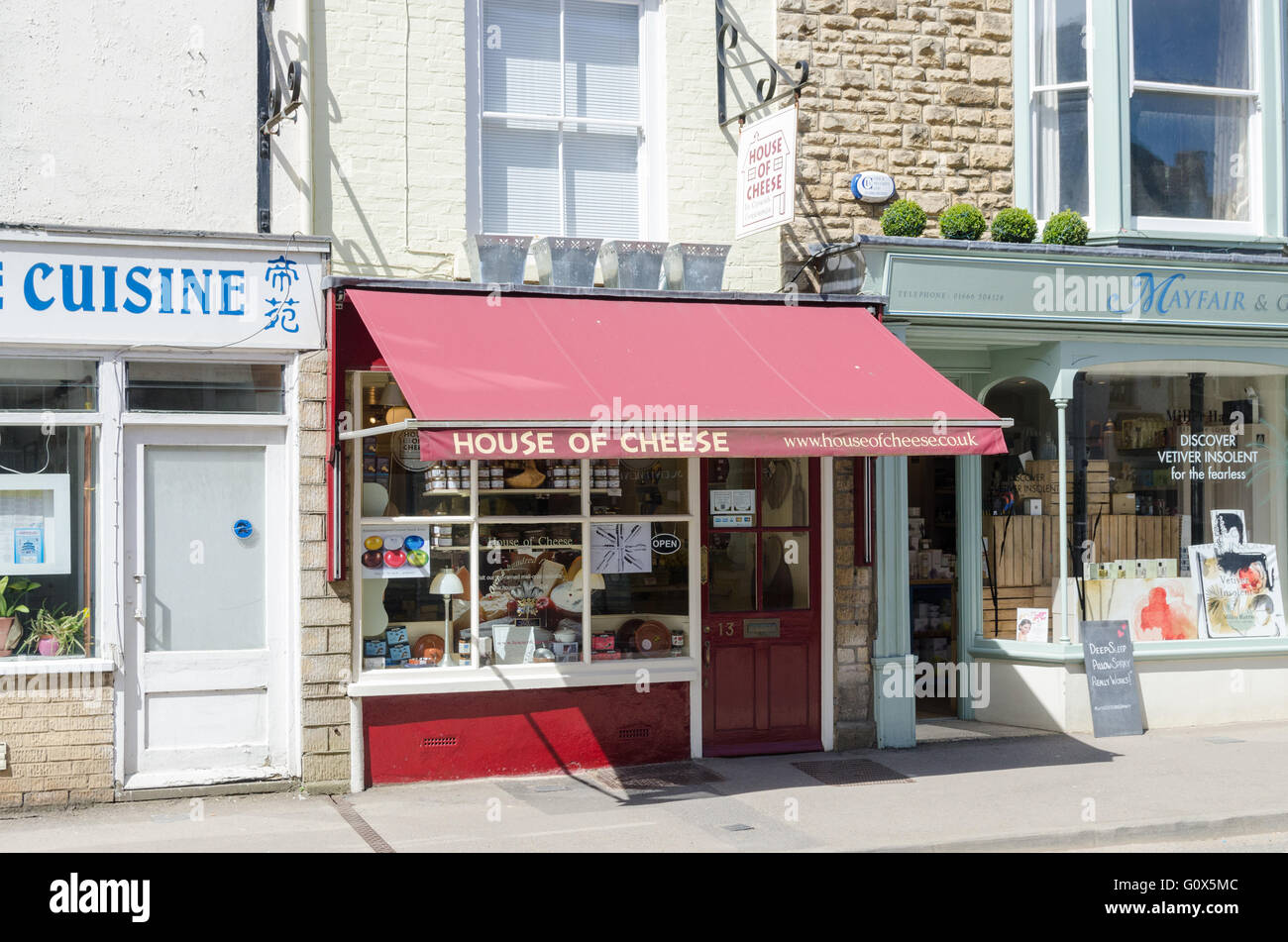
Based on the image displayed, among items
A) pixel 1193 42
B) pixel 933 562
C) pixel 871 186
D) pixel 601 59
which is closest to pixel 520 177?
pixel 601 59

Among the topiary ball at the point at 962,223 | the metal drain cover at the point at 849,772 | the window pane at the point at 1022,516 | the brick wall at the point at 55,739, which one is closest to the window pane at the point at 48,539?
the brick wall at the point at 55,739

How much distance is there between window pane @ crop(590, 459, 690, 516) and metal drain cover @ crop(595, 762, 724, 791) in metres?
1.95

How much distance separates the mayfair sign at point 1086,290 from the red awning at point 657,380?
2.14 feet

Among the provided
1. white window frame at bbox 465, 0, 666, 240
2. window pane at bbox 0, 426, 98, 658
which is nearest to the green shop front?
white window frame at bbox 465, 0, 666, 240

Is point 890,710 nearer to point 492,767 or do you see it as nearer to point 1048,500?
point 1048,500

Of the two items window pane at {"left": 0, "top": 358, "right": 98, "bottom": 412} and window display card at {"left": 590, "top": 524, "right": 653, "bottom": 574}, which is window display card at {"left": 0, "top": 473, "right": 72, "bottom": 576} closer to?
window pane at {"left": 0, "top": 358, "right": 98, "bottom": 412}

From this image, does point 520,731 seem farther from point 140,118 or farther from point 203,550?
point 140,118

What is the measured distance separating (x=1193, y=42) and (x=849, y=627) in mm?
6183

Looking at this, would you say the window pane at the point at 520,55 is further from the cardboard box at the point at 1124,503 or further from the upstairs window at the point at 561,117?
the cardboard box at the point at 1124,503

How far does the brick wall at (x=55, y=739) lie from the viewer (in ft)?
28.2

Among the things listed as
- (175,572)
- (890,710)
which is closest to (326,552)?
(175,572)

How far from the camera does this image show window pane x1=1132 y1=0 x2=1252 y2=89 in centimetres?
1158

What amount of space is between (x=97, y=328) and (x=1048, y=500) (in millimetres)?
7843

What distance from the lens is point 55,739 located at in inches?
342
